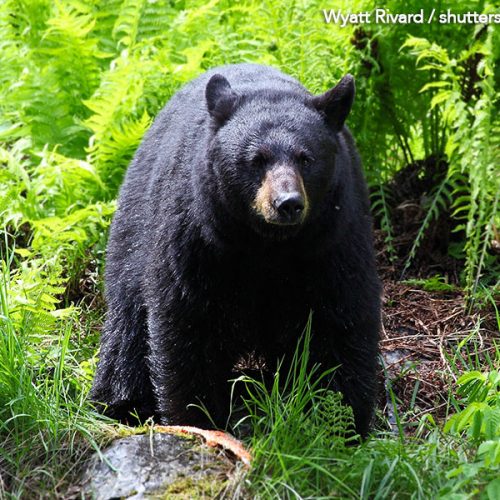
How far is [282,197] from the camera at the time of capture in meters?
4.89

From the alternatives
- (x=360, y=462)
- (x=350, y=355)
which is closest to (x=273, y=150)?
(x=350, y=355)

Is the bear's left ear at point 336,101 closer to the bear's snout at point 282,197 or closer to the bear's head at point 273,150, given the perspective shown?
the bear's head at point 273,150

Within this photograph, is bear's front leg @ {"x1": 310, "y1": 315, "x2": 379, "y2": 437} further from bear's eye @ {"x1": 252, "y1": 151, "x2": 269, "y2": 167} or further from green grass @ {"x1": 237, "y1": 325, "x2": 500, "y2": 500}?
bear's eye @ {"x1": 252, "y1": 151, "x2": 269, "y2": 167}

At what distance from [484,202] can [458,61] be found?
4.00 ft

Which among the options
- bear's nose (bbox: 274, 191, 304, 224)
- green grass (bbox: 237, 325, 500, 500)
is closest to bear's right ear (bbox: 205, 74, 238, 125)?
bear's nose (bbox: 274, 191, 304, 224)

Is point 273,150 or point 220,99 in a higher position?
point 220,99

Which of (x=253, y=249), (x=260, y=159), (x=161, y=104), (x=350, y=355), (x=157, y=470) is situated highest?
(x=260, y=159)

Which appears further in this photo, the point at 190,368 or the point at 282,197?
the point at 190,368

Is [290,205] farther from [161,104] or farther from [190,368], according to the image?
[161,104]

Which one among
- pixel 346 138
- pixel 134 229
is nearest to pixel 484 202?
pixel 346 138

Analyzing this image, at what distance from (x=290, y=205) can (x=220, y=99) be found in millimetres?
980

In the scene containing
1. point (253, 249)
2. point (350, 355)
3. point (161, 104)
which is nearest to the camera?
point (253, 249)

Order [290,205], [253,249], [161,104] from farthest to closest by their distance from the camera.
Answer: [161,104]
[253,249]
[290,205]

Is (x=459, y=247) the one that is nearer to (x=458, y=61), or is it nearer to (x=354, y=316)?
(x=458, y=61)
